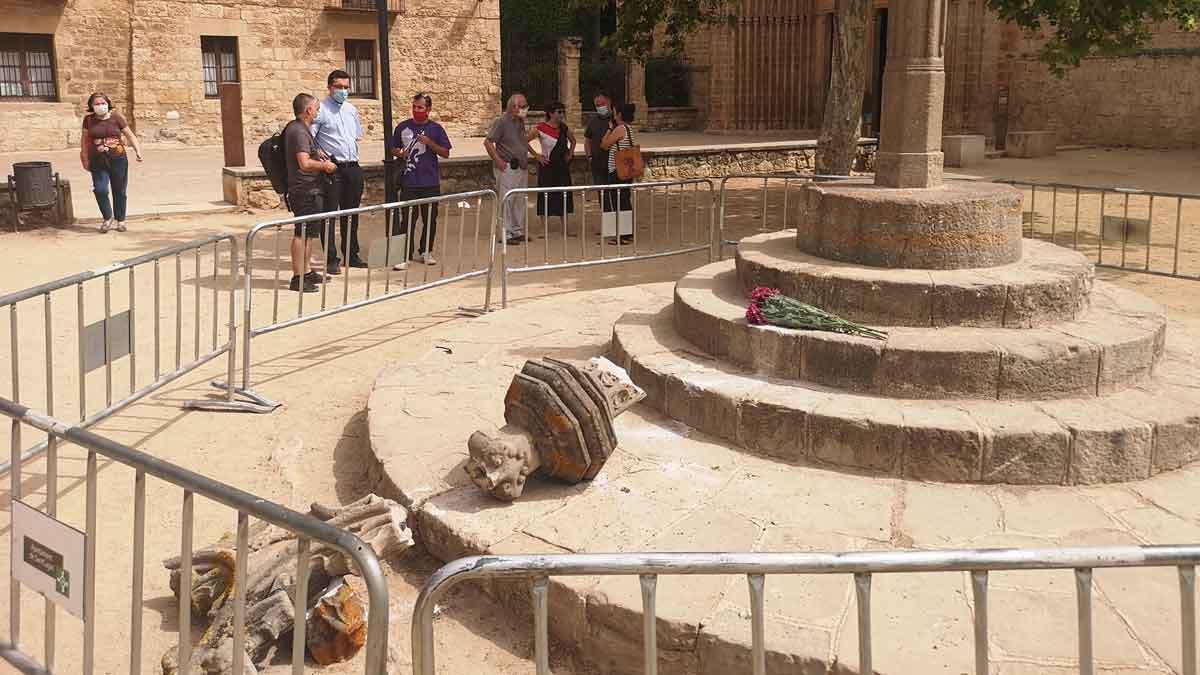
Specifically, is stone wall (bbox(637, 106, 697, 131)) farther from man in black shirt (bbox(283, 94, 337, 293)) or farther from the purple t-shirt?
man in black shirt (bbox(283, 94, 337, 293))

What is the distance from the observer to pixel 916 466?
4.63 meters

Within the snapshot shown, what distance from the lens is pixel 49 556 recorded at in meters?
2.78

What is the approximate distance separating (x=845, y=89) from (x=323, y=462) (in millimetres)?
8763

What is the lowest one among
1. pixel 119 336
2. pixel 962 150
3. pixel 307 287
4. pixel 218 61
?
pixel 307 287

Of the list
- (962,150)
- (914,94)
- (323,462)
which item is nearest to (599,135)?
(914,94)

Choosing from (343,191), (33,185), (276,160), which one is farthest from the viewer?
(33,185)

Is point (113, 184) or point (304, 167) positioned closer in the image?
point (304, 167)

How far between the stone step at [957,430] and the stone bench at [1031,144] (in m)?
16.4

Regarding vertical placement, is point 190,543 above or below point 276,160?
below

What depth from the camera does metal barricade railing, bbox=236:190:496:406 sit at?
6.41 metres

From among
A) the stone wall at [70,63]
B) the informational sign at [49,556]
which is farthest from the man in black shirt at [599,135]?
the stone wall at [70,63]

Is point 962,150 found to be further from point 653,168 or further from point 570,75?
point 570,75

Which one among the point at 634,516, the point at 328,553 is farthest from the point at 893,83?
the point at 328,553

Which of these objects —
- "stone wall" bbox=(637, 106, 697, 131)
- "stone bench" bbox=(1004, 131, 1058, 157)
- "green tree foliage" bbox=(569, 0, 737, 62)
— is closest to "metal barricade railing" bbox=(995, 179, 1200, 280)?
"green tree foliage" bbox=(569, 0, 737, 62)
